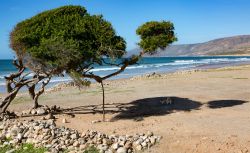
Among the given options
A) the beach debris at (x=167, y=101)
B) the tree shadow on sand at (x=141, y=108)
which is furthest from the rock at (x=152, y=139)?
the beach debris at (x=167, y=101)

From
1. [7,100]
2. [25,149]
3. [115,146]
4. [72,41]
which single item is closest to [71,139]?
[25,149]

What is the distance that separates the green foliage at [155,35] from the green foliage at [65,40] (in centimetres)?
108

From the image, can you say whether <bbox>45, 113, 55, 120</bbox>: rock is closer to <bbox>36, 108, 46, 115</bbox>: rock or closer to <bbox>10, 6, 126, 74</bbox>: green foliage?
<bbox>36, 108, 46, 115</bbox>: rock

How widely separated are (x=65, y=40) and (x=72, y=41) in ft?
1.60

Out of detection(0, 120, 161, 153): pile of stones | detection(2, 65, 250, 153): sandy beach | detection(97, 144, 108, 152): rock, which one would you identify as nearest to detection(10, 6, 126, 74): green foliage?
detection(2, 65, 250, 153): sandy beach

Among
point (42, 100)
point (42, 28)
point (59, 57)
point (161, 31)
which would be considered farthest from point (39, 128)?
point (42, 100)

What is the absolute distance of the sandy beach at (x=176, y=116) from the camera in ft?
44.5

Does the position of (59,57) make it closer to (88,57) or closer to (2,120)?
(88,57)

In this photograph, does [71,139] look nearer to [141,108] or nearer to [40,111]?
[40,111]

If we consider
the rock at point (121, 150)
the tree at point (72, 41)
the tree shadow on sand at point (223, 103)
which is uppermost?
the tree at point (72, 41)

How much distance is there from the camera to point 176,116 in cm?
1870

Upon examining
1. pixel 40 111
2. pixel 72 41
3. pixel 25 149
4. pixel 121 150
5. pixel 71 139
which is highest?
pixel 72 41

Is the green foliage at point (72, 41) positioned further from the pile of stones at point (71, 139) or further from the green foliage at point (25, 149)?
the green foliage at point (25, 149)

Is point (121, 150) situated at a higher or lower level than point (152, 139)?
lower
